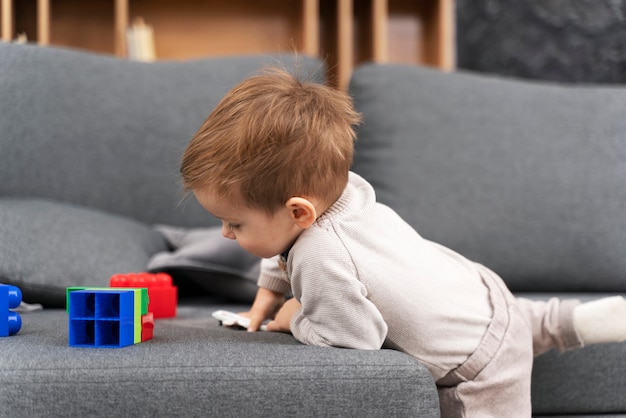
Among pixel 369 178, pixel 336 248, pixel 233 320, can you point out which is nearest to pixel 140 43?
pixel 369 178

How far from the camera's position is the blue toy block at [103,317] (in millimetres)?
935

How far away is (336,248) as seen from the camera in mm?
1010

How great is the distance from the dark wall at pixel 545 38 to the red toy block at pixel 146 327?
6.57 ft

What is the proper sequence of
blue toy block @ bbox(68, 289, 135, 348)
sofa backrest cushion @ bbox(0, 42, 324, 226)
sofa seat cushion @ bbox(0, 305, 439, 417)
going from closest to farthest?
1. sofa seat cushion @ bbox(0, 305, 439, 417)
2. blue toy block @ bbox(68, 289, 135, 348)
3. sofa backrest cushion @ bbox(0, 42, 324, 226)

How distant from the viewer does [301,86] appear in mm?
1069

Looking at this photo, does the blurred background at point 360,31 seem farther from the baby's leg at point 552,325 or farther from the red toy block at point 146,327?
the red toy block at point 146,327

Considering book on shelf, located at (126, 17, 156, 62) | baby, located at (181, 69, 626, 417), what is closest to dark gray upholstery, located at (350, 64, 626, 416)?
baby, located at (181, 69, 626, 417)

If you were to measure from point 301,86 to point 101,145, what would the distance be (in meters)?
0.75

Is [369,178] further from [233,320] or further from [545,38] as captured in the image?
[545,38]

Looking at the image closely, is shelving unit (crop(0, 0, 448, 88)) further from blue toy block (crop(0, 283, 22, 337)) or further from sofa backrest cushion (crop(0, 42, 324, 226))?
blue toy block (crop(0, 283, 22, 337))

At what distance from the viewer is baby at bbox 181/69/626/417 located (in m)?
0.99

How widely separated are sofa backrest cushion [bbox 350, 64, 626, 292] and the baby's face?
2.13 feet

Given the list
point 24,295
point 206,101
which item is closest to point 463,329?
point 24,295

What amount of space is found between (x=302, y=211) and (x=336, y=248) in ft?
0.23
